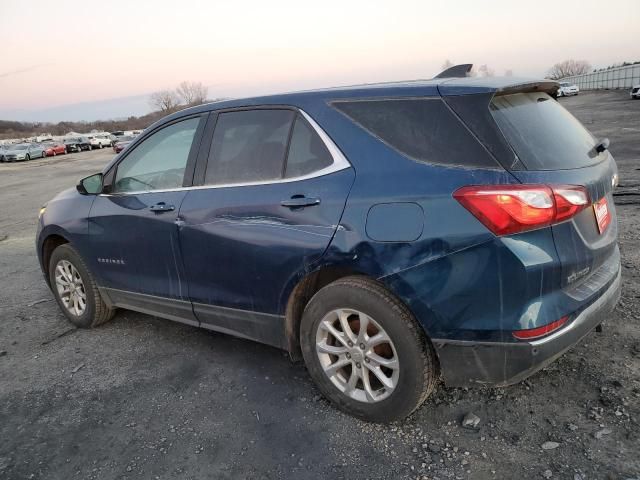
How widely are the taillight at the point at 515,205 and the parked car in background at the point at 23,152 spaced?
47.4m

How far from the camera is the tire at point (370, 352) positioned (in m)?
2.62

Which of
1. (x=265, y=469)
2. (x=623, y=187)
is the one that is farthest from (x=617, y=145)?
(x=265, y=469)

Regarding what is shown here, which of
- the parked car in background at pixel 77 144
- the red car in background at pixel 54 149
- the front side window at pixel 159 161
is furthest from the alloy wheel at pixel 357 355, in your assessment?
the parked car in background at pixel 77 144

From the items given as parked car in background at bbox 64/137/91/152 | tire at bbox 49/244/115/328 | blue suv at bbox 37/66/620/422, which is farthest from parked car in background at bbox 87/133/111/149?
blue suv at bbox 37/66/620/422

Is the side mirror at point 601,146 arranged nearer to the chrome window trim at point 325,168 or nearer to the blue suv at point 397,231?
the blue suv at point 397,231

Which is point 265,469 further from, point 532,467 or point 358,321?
point 532,467

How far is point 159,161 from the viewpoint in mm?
3867

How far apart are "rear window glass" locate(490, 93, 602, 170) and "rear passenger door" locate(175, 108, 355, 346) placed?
2.63 ft

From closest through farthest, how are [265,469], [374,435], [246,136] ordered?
[265,469] < [374,435] < [246,136]

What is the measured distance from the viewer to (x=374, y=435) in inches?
111

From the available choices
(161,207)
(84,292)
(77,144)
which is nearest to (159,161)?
(161,207)

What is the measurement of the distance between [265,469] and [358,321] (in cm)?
86

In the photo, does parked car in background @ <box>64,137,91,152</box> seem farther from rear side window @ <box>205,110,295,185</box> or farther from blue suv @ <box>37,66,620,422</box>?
blue suv @ <box>37,66,620,422</box>

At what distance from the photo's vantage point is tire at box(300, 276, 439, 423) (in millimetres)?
2625
